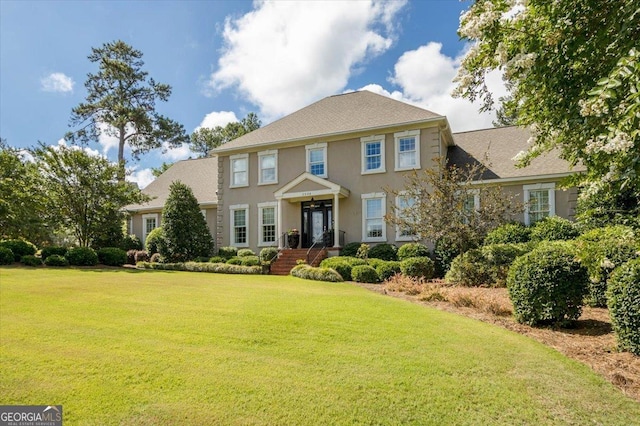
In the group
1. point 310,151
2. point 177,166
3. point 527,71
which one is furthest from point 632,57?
point 177,166

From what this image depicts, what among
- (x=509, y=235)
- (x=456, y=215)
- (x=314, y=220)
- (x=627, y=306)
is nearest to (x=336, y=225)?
(x=314, y=220)

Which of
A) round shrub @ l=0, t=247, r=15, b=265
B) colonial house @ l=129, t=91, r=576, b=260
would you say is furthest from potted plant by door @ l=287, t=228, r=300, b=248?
round shrub @ l=0, t=247, r=15, b=265

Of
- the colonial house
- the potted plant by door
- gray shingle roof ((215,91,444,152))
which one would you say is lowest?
the potted plant by door

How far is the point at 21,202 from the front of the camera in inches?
730

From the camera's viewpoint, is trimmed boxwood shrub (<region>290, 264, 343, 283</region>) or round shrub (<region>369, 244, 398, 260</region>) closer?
trimmed boxwood shrub (<region>290, 264, 343, 283</region>)

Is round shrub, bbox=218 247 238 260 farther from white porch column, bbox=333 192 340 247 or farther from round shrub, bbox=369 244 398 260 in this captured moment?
round shrub, bbox=369 244 398 260

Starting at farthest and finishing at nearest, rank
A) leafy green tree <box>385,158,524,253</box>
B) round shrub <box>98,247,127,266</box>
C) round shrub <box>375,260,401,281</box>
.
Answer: round shrub <box>98,247,127,266</box>
round shrub <box>375,260,401,281</box>
leafy green tree <box>385,158,524,253</box>

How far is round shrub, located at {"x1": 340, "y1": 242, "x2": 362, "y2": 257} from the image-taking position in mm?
17891

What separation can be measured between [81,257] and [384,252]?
43.0 feet

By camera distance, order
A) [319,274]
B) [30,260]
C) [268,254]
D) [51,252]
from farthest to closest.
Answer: [268,254] → [51,252] → [30,260] → [319,274]

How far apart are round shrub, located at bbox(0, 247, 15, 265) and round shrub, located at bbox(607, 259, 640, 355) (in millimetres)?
20040

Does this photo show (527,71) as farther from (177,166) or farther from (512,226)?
(177,166)

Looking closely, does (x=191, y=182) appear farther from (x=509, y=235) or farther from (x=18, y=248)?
(x=509, y=235)

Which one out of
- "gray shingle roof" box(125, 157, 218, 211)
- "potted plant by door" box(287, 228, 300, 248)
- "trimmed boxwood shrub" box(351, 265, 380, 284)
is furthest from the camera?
"gray shingle roof" box(125, 157, 218, 211)
